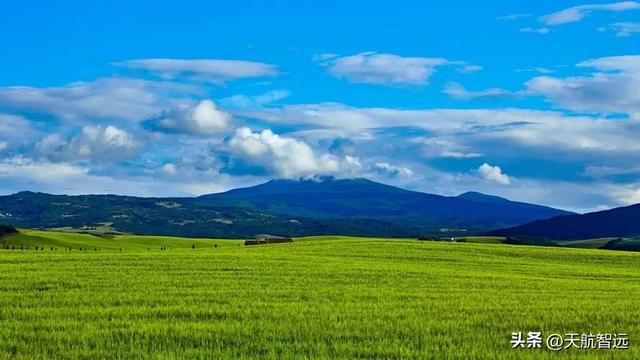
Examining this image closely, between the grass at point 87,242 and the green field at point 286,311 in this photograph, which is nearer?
the green field at point 286,311

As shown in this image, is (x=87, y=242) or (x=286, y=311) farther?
(x=87, y=242)

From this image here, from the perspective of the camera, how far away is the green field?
16.3m

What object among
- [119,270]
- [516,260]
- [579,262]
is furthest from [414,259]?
[119,270]

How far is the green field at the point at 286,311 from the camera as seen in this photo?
16.3 m

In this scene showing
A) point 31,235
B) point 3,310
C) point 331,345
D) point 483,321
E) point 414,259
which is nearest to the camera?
point 331,345

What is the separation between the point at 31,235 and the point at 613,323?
12442cm

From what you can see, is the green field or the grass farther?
the grass

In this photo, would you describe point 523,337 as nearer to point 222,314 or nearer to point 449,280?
point 222,314

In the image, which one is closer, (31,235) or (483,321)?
(483,321)

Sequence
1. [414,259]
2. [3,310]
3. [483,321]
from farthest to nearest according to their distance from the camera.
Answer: [414,259] → [3,310] → [483,321]

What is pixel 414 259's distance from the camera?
2331 inches

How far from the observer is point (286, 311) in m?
22.0

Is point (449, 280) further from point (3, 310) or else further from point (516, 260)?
point (516, 260)

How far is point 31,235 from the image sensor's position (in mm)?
129875
